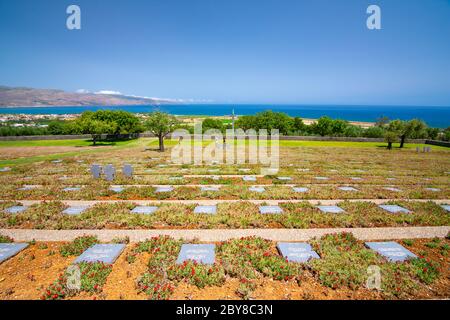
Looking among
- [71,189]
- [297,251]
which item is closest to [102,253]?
[297,251]

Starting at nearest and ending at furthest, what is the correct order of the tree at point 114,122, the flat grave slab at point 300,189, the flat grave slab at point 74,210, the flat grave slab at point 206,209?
1. the flat grave slab at point 74,210
2. the flat grave slab at point 206,209
3. the flat grave slab at point 300,189
4. the tree at point 114,122

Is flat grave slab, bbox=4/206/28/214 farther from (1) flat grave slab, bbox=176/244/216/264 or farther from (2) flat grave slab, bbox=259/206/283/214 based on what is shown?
(2) flat grave slab, bbox=259/206/283/214

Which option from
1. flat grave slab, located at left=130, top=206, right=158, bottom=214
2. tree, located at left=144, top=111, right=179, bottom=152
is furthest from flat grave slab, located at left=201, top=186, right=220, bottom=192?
tree, located at left=144, top=111, right=179, bottom=152

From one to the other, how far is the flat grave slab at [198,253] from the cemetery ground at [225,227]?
178mm

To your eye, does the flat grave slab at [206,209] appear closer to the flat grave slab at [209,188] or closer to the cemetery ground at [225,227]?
the cemetery ground at [225,227]

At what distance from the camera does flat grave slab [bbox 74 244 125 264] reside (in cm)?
616

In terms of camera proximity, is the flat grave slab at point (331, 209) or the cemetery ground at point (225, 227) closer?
the cemetery ground at point (225, 227)

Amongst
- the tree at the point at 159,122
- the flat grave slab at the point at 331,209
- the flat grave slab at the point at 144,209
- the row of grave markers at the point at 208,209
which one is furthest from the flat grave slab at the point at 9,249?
the tree at the point at 159,122

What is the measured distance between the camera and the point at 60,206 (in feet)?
33.0

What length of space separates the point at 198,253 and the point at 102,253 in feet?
8.86

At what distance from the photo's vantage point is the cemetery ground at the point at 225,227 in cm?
515

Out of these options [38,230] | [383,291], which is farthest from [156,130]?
[383,291]

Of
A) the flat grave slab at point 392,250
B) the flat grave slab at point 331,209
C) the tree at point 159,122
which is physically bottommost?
the flat grave slab at point 392,250
